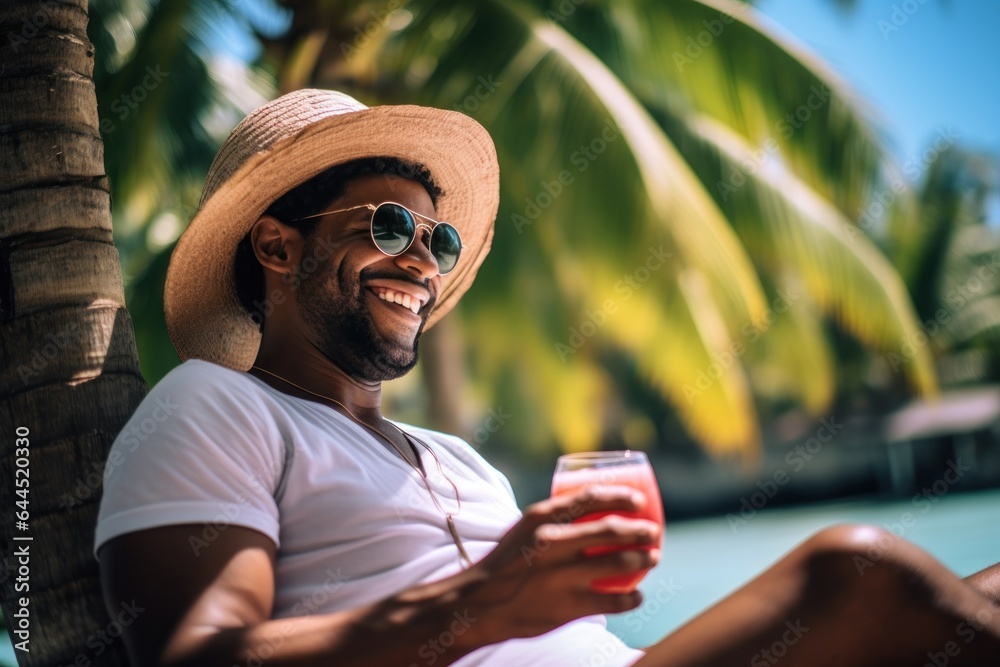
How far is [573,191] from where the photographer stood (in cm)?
682

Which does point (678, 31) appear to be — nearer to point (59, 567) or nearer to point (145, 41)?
point (145, 41)

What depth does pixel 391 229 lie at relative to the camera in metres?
2.15

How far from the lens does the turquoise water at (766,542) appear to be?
13.7m

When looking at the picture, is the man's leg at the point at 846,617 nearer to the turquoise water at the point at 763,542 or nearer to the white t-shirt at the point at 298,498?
the white t-shirt at the point at 298,498

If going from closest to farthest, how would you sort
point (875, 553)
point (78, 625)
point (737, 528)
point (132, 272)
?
point (875, 553), point (78, 625), point (132, 272), point (737, 528)

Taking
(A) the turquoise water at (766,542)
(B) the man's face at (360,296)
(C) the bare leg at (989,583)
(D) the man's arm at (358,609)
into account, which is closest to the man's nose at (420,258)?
(B) the man's face at (360,296)

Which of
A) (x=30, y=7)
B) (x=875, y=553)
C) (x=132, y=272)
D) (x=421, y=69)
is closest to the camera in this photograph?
(x=875, y=553)

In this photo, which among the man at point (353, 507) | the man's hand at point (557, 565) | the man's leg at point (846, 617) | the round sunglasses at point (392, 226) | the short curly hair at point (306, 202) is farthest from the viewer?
the short curly hair at point (306, 202)

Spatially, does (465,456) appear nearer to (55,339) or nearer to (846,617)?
(55,339)

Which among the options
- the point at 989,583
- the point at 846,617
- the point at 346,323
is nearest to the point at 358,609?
the point at 846,617

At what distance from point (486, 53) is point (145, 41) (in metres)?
2.36

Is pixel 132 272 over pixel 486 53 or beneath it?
beneath

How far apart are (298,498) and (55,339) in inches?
24.3

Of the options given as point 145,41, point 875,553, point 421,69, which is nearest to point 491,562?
point 875,553
